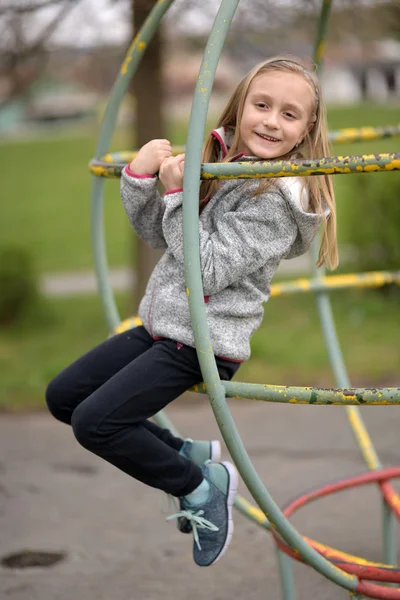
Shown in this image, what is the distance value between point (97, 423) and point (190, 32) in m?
4.28

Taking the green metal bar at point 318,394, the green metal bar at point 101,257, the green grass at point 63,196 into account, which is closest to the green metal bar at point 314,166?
the green metal bar at point 318,394

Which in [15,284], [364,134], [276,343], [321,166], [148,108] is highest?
[148,108]

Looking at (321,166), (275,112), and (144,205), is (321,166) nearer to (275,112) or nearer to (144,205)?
(275,112)

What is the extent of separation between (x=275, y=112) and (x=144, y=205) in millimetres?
343

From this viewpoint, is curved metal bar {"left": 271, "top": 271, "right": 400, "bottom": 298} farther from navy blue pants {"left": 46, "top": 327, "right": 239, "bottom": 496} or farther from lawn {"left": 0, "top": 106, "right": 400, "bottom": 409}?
lawn {"left": 0, "top": 106, "right": 400, "bottom": 409}

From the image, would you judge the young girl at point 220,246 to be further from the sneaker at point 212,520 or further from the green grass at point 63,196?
the green grass at point 63,196

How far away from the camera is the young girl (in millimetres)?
1851

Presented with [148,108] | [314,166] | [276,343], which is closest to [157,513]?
[314,166]

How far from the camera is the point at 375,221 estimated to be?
6.36m

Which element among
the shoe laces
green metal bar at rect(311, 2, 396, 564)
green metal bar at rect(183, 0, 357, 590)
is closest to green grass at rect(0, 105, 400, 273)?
green metal bar at rect(311, 2, 396, 564)

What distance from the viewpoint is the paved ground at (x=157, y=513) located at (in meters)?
2.87

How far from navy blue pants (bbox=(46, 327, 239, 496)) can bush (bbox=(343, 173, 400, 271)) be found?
14.4ft

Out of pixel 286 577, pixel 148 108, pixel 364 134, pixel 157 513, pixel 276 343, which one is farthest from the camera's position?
pixel 276 343

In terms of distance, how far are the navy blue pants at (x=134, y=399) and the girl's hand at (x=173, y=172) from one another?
339 millimetres
